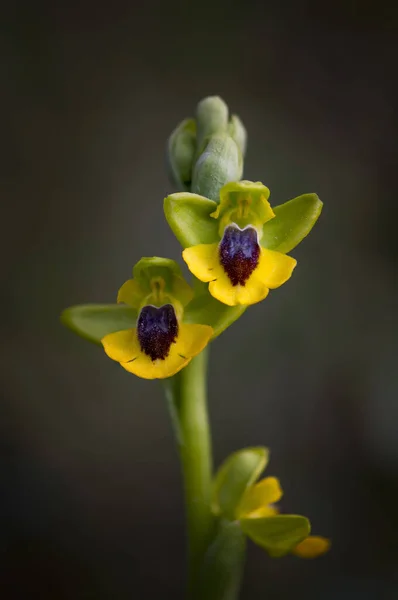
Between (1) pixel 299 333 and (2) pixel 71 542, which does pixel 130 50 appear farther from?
(2) pixel 71 542

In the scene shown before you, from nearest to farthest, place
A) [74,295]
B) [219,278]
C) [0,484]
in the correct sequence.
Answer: [219,278]
[0,484]
[74,295]

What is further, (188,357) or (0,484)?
(0,484)

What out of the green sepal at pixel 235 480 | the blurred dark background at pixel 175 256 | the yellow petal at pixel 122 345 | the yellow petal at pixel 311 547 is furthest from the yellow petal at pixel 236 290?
the blurred dark background at pixel 175 256

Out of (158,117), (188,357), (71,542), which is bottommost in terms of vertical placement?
(71,542)

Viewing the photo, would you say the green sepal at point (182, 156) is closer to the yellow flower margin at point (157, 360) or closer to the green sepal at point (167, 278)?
the green sepal at point (167, 278)

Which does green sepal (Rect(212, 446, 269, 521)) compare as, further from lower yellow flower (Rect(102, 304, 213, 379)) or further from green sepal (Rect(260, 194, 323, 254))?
green sepal (Rect(260, 194, 323, 254))

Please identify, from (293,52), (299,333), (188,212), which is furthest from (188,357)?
(293,52)

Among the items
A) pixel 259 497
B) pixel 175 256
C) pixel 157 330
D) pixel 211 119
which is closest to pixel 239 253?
pixel 157 330
